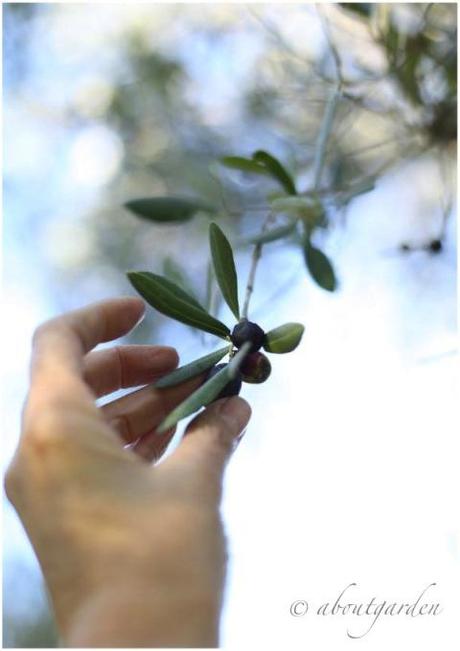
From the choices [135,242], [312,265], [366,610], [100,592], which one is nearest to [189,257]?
[135,242]

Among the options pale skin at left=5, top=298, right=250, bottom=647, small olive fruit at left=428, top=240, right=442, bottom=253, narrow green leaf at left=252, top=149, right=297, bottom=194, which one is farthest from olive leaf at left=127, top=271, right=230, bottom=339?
small olive fruit at left=428, top=240, right=442, bottom=253

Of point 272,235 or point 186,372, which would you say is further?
point 272,235

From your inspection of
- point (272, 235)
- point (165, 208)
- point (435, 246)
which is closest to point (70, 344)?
point (272, 235)

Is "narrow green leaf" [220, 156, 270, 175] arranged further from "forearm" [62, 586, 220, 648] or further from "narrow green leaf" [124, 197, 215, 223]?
"forearm" [62, 586, 220, 648]

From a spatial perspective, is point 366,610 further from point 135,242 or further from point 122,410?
point 135,242

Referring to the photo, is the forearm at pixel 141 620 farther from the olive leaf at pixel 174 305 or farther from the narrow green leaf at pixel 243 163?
the narrow green leaf at pixel 243 163

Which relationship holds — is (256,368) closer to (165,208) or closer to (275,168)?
(275,168)
